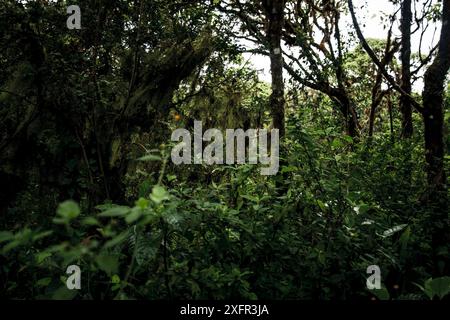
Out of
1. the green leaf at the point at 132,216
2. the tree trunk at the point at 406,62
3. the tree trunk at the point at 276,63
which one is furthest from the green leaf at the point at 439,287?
the tree trunk at the point at 406,62

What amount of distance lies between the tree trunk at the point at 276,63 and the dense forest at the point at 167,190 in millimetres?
29

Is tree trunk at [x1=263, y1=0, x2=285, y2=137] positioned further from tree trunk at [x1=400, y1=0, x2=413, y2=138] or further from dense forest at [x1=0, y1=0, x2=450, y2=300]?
tree trunk at [x1=400, y1=0, x2=413, y2=138]

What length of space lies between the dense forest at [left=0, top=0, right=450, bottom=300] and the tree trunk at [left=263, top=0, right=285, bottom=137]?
3cm

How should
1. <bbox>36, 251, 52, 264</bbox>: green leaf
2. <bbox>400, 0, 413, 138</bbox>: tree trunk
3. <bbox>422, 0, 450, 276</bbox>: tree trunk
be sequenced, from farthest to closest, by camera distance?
<bbox>400, 0, 413, 138</bbox>: tree trunk < <bbox>422, 0, 450, 276</bbox>: tree trunk < <bbox>36, 251, 52, 264</bbox>: green leaf

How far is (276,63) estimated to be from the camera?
8.00 m

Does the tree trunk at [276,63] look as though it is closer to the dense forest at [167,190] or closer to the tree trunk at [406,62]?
the dense forest at [167,190]

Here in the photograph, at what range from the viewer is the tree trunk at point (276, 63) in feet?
25.7

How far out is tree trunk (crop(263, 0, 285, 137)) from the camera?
308 inches

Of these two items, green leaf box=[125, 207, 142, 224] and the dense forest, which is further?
the dense forest

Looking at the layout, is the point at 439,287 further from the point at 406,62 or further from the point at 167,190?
the point at 406,62

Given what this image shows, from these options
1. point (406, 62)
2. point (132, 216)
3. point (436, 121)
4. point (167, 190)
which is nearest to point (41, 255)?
point (132, 216)

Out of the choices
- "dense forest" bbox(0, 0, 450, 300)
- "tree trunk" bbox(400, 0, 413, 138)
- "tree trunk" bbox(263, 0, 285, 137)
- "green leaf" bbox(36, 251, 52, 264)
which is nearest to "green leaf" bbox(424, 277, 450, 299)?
"dense forest" bbox(0, 0, 450, 300)

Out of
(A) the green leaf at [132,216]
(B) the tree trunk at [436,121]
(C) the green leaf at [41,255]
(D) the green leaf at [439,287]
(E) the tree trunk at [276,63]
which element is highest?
(E) the tree trunk at [276,63]
